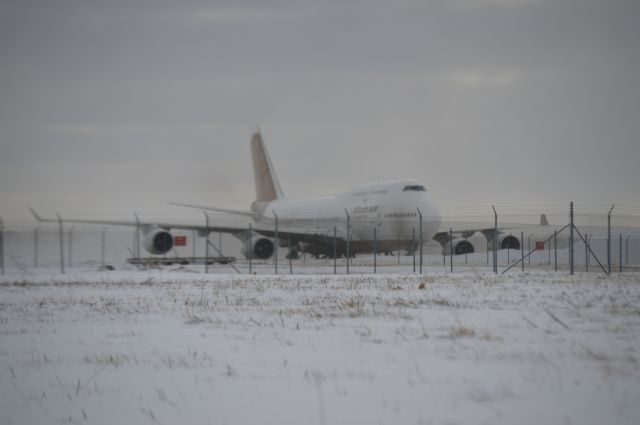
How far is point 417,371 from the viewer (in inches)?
237

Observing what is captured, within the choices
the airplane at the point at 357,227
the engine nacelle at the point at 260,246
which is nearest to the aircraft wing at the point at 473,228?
the airplane at the point at 357,227

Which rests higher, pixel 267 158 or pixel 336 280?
pixel 267 158

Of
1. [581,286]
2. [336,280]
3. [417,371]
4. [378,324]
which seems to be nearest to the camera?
Answer: [417,371]

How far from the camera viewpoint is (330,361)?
21.8ft

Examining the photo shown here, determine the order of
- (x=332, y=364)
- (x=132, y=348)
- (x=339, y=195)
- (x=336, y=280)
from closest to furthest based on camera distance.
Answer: (x=332, y=364) → (x=132, y=348) → (x=336, y=280) → (x=339, y=195)

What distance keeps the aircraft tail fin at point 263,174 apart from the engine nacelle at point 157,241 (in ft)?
61.7

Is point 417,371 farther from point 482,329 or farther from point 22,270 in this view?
point 22,270

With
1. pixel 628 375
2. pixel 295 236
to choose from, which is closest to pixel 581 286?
pixel 628 375

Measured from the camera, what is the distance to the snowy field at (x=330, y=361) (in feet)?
16.5

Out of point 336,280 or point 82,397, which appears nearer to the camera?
point 82,397

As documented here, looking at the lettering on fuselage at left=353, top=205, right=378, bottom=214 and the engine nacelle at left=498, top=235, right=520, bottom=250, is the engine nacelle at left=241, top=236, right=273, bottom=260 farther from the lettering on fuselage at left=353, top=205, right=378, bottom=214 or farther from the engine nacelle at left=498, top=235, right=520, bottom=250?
the engine nacelle at left=498, top=235, right=520, bottom=250

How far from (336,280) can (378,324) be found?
9.75 m

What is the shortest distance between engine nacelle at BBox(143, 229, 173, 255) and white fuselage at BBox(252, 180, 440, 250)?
17.2 feet

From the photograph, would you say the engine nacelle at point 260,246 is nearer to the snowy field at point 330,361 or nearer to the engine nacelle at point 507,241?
the engine nacelle at point 507,241
